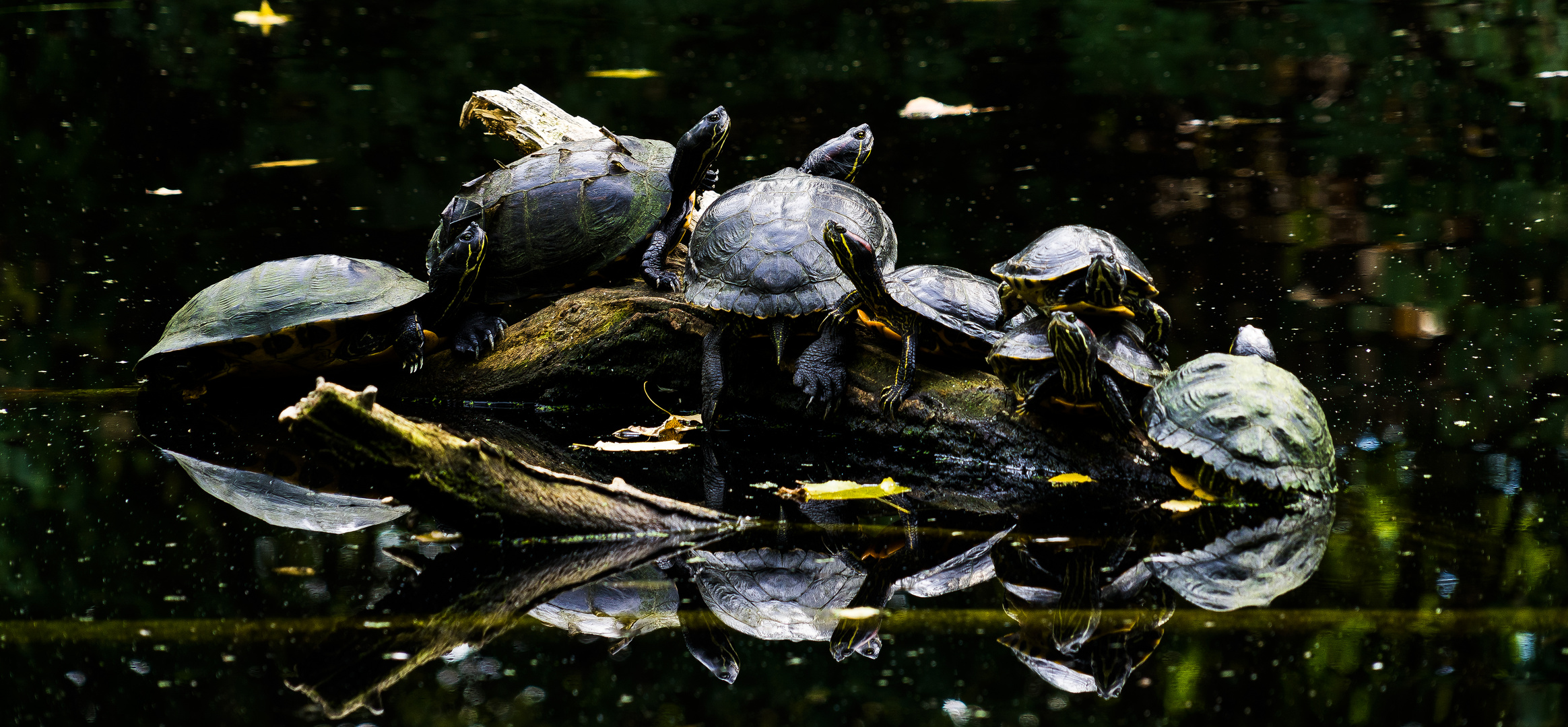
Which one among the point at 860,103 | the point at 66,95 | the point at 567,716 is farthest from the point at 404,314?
the point at 66,95

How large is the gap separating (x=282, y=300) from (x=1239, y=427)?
2.73 meters

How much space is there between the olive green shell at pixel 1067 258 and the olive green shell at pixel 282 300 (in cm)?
184

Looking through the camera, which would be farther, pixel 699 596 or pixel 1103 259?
pixel 1103 259

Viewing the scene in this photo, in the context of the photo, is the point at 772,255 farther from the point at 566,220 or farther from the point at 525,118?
the point at 525,118

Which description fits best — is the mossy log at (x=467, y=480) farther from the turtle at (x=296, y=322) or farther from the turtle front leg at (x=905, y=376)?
the turtle at (x=296, y=322)

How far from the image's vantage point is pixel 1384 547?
8.05 ft

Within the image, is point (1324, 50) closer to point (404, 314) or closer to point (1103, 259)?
point (1103, 259)

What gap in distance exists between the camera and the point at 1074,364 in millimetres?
2736

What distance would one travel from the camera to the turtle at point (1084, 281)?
2.92 metres

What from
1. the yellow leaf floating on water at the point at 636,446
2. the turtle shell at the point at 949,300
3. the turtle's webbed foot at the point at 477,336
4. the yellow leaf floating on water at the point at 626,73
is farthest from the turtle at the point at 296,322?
the yellow leaf floating on water at the point at 626,73

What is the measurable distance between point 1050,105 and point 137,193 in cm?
558

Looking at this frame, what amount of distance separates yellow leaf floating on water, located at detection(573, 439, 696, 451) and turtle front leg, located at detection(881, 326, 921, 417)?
587mm

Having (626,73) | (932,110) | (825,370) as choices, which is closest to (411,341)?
(825,370)

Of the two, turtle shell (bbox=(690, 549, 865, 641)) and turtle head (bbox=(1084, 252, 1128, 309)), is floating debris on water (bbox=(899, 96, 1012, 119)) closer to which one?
turtle head (bbox=(1084, 252, 1128, 309))
